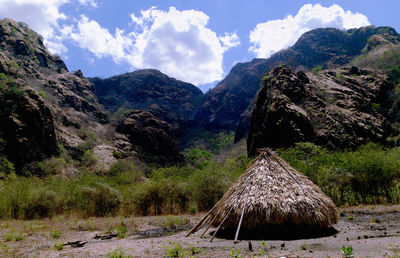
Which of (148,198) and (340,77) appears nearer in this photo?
(148,198)

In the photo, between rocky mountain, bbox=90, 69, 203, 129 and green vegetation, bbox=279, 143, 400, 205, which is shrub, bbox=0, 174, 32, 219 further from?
rocky mountain, bbox=90, 69, 203, 129

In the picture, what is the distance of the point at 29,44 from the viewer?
2625 inches

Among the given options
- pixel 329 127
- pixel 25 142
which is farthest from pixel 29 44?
pixel 329 127

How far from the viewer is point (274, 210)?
22.9 ft

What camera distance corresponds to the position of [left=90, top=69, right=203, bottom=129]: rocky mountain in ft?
337

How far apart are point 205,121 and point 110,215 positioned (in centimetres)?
9224

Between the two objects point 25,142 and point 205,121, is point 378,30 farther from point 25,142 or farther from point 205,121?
point 25,142

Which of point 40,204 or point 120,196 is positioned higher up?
point 120,196

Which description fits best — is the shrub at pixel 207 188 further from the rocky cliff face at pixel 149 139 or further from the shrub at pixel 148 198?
the rocky cliff face at pixel 149 139

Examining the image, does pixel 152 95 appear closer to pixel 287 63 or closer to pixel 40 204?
pixel 287 63

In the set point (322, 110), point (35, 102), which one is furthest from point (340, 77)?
point (35, 102)

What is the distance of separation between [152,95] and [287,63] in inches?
2183

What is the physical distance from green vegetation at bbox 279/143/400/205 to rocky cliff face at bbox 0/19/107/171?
1372 inches

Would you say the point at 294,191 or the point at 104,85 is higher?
the point at 104,85
